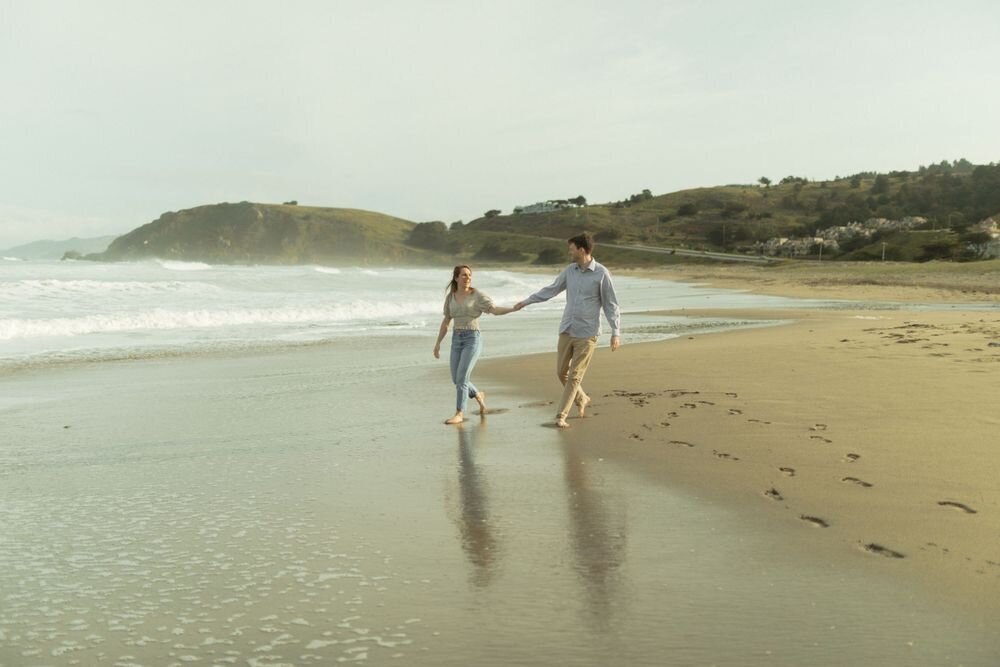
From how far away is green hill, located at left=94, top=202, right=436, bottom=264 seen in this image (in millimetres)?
155500

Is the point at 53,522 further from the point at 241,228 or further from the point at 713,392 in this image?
the point at 241,228

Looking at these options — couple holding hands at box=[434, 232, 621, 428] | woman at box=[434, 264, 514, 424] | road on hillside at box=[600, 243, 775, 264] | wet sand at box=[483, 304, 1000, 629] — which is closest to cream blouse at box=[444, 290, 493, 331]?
woman at box=[434, 264, 514, 424]

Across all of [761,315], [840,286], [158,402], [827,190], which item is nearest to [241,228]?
[827,190]

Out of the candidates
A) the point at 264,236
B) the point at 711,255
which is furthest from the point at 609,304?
the point at 264,236

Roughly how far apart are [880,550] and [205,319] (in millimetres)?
19432

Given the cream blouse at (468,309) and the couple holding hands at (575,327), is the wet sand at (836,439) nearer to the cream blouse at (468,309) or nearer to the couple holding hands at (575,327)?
the couple holding hands at (575,327)

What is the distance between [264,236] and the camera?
541ft

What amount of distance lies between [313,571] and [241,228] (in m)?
173

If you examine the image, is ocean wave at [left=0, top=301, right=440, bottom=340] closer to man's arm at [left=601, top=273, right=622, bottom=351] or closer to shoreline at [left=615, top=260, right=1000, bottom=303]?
man's arm at [left=601, top=273, right=622, bottom=351]

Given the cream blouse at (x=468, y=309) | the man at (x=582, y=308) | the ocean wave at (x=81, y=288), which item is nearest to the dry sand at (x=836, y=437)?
the man at (x=582, y=308)

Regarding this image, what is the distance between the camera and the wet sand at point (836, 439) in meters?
4.20

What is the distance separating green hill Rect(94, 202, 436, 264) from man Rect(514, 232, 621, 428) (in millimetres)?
137134

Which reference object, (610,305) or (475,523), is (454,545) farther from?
(610,305)

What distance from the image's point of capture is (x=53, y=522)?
4.66 meters
